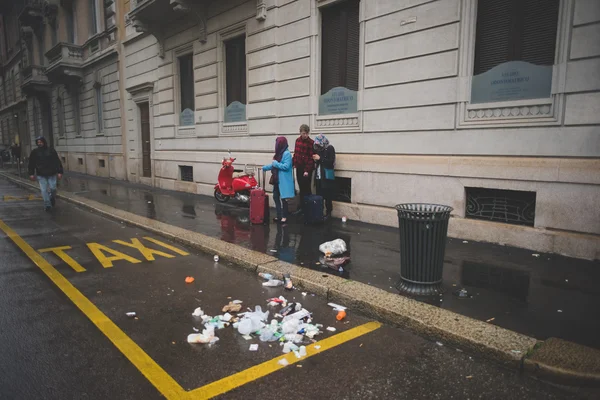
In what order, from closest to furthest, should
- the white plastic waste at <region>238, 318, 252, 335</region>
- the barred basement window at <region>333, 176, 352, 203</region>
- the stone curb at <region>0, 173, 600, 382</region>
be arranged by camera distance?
the stone curb at <region>0, 173, 600, 382</region> → the white plastic waste at <region>238, 318, 252, 335</region> → the barred basement window at <region>333, 176, 352, 203</region>

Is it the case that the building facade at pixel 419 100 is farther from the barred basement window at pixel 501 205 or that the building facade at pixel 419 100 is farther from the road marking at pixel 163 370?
the road marking at pixel 163 370

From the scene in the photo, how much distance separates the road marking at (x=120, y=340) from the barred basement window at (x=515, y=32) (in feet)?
21.7

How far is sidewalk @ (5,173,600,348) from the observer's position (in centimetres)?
390

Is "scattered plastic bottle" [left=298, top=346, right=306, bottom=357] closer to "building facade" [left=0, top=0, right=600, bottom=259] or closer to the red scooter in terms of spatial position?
"building facade" [left=0, top=0, right=600, bottom=259]

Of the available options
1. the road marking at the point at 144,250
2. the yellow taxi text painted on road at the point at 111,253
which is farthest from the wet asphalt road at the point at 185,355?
the road marking at the point at 144,250

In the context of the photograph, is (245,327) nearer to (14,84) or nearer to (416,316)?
(416,316)

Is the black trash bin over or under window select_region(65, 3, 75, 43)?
under

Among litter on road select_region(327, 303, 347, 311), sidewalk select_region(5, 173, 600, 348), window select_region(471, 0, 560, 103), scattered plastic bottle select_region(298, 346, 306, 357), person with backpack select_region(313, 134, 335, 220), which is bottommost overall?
litter on road select_region(327, 303, 347, 311)

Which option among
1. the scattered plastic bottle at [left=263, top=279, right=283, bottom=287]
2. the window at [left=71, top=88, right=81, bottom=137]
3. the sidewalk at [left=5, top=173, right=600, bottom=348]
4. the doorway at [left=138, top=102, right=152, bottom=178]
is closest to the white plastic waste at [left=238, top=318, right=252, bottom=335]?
the scattered plastic bottle at [left=263, top=279, right=283, bottom=287]

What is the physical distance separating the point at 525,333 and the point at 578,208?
3.17 metres

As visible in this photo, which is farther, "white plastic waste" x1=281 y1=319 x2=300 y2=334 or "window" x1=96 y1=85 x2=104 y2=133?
"window" x1=96 y1=85 x2=104 y2=133

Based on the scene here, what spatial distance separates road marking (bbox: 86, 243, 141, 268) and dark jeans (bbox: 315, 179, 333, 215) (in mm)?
4175

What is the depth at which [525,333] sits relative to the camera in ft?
11.8

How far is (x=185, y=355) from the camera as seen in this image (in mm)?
3344
